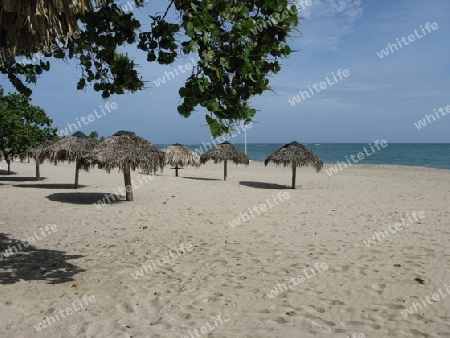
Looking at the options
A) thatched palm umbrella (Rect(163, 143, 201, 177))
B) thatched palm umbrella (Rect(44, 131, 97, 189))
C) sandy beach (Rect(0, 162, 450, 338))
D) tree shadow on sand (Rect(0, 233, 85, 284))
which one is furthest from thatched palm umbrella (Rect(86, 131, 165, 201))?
thatched palm umbrella (Rect(163, 143, 201, 177))

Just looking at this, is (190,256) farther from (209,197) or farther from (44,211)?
(209,197)

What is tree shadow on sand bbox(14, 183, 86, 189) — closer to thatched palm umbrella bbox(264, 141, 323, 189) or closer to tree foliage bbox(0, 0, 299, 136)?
thatched palm umbrella bbox(264, 141, 323, 189)

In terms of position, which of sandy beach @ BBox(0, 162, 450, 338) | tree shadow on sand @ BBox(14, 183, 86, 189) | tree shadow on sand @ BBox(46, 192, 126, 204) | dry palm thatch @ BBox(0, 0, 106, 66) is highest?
dry palm thatch @ BBox(0, 0, 106, 66)

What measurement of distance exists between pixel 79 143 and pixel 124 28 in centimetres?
1086

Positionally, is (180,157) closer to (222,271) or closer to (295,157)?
(295,157)

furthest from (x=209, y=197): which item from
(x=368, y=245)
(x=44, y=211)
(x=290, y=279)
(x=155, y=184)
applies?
(x=290, y=279)

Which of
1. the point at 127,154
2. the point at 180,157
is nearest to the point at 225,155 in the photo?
the point at 180,157

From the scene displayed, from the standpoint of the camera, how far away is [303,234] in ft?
25.9

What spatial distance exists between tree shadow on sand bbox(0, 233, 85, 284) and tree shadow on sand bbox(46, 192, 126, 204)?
491cm

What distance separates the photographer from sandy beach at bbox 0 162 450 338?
3.87m

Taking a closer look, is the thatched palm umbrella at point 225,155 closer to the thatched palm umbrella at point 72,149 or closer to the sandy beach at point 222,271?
the thatched palm umbrella at point 72,149

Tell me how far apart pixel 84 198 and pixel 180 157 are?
9.17m

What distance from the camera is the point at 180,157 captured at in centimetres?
2119

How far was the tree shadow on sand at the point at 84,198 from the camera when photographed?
11881 millimetres
